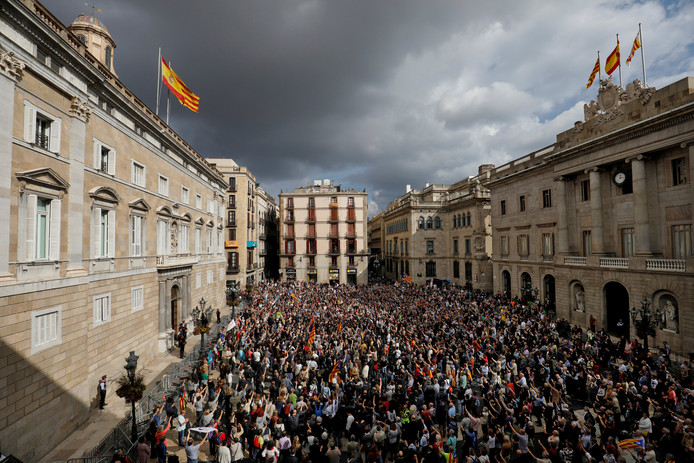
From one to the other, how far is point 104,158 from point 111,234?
349 centimetres

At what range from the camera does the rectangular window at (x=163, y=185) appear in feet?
72.7

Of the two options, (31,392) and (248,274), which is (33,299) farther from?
(248,274)

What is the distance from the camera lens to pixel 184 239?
26.0 meters

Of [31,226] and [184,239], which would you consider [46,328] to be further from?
[184,239]

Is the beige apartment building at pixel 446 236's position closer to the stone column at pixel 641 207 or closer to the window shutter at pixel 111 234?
the stone column at pixel 641 207

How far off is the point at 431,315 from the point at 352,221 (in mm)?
34024

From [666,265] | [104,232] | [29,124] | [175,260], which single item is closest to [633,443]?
[666,265]

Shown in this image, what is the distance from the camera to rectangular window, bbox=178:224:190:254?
25.1m

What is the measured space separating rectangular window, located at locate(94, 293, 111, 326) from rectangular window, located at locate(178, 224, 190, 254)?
30.9ft

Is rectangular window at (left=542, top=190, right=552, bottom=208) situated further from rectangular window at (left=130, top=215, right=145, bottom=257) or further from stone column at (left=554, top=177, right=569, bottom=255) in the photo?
rectangular window at (left=130, top=215, right=145, bottom=257)

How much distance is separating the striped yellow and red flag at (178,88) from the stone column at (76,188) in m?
8.63

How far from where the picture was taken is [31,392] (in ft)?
35.3

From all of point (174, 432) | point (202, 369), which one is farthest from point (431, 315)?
point (174, 432)

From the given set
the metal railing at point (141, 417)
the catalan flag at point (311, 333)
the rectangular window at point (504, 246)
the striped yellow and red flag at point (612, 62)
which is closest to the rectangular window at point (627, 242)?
the striped yellow and red flag at point (612, 62)
